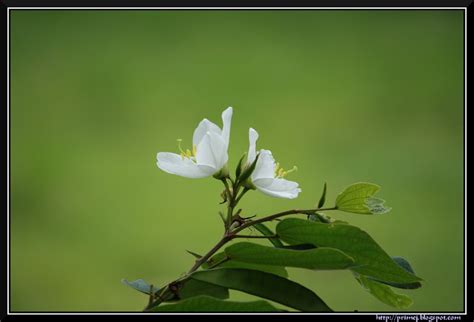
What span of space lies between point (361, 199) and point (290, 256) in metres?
0.09

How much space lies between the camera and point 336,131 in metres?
3.69

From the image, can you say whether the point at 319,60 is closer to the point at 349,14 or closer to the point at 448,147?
the point at 349,14

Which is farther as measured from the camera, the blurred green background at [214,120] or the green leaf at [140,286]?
the blurred green background at [214,120]

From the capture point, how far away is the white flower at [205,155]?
0.57 meters

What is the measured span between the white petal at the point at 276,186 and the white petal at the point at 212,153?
1.3 inches

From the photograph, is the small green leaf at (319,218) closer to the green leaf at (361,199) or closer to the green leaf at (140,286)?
the green leaf at (361,199)

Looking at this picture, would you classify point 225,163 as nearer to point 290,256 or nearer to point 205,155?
point 205,155

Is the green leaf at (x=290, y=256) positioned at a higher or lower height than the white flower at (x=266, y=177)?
lower

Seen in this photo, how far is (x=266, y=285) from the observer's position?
51cm

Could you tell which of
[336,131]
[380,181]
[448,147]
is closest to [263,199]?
[380,181]

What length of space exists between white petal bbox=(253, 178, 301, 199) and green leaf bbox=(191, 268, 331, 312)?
80 mm

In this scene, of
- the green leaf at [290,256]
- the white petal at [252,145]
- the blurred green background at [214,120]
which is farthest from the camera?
the blurred green background at [214,120]

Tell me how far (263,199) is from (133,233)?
22.5 inches

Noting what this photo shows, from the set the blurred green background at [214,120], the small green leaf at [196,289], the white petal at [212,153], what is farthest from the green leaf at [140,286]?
the blurred green background at [214,120]
